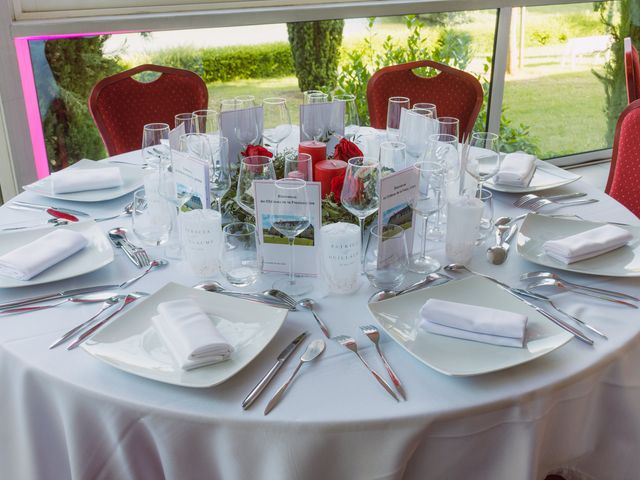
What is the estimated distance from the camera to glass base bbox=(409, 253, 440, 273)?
141 centimetres

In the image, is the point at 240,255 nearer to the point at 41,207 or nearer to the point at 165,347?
the point at 165,347

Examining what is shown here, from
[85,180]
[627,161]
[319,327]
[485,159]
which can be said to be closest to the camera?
[319,327]

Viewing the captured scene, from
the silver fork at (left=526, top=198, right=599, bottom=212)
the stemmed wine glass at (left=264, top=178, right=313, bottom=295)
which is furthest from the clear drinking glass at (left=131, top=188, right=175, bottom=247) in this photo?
the silver fork at (left=526, top=198, right=599, bottom=212)

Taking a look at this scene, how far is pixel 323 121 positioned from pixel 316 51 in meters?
1.87

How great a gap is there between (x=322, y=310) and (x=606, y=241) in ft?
2.12

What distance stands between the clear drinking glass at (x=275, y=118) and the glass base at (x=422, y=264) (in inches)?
23.9

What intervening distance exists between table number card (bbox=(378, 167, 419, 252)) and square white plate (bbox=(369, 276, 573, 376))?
0.55ft

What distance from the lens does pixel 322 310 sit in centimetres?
126

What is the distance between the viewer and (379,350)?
113 cm

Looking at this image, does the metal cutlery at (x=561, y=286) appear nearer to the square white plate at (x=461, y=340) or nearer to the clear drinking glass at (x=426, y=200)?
the square white plate at (x=461, y=340)

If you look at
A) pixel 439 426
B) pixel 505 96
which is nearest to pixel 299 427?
pixel 439 426

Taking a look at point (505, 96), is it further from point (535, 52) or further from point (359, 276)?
point (359, 276)

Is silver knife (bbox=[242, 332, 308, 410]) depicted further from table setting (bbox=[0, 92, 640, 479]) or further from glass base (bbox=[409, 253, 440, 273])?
glass base (bbox=[409, 253, 440, 273])

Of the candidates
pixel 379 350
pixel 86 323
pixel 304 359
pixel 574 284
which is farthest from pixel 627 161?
pixel 86 323
